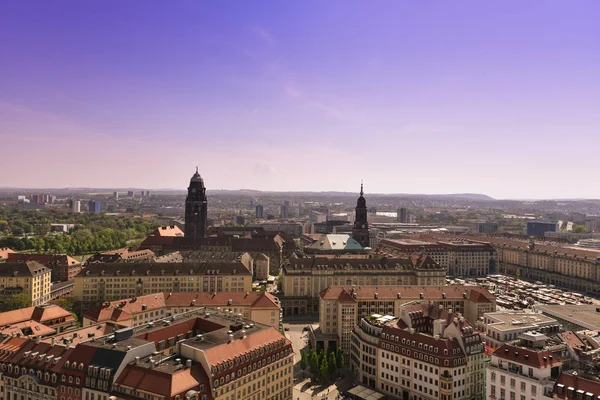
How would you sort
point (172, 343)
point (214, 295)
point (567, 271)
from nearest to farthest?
point (172, 343)
point (214, 295)
point (567, 271)

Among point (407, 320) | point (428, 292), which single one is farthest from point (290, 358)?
point (428, 292)

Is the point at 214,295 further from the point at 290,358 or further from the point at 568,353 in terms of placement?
the point at 568,353

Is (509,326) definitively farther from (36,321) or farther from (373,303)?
(36,321)

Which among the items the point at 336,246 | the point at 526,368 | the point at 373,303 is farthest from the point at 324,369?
the point at 336,246

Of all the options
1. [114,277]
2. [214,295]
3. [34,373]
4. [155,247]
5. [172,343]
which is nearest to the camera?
[34,373]

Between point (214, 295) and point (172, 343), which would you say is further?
point (214, 295)

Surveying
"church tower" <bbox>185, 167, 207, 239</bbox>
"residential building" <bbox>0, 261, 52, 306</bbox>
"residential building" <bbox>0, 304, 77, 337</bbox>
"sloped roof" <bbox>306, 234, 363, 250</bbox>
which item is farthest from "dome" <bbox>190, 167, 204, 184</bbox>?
"residential building" <bbox>0, 304, 77, 337</bbox>
